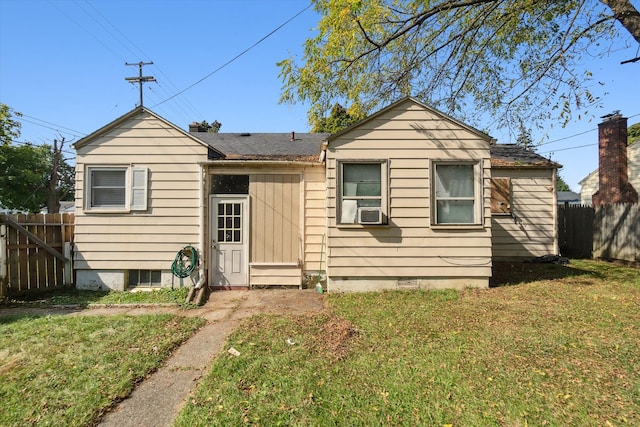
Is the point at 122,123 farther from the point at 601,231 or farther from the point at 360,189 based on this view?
the point at 601,231

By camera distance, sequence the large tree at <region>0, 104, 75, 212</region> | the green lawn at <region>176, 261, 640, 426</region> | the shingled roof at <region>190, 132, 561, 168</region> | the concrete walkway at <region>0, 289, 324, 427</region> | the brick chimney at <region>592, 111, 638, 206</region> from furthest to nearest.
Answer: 1. the large tree at <region>0, 104, 75, 212</region>
2. the brick chimney at <region>592, 111, 638, 206</region>
3. the shingled roof at <region>190, 132, 561, 168</region>
4. the concrete walkway at <region>0, 289, 324, 427</region>
5. the green lawn at <region>176, 261, 640, 426</region>

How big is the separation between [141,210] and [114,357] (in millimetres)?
4203

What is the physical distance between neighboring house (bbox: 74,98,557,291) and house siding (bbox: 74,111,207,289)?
0.07 feet

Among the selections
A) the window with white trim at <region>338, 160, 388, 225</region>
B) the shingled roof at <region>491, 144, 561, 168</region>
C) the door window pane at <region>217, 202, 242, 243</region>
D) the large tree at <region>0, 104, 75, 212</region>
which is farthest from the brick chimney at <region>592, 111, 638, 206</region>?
the large tree at <region>0, 104, 75, 212</region>

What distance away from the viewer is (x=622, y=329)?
434 cm

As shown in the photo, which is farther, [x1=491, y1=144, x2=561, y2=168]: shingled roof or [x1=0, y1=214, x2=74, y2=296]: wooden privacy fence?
[x1=491, y1=144, x2=561, y2=168]: shingled roof

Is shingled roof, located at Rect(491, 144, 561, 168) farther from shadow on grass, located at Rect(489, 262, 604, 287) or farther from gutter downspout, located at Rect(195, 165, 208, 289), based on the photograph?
gutter downspout, located at Rect(195, 165, 208, 289)

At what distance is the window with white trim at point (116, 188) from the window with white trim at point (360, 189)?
4.44 meters

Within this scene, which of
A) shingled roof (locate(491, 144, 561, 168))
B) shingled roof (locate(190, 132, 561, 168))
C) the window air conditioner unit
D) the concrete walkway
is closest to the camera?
the concrete walkway

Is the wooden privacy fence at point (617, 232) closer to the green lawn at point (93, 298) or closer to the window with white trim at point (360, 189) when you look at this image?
the window with white trim at point (360, 189)

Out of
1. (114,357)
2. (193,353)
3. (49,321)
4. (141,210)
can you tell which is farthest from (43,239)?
(193,353)

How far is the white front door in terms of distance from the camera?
7.24 meters

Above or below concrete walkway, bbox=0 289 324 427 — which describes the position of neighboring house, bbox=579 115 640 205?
above

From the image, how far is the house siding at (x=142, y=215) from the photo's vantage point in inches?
286
